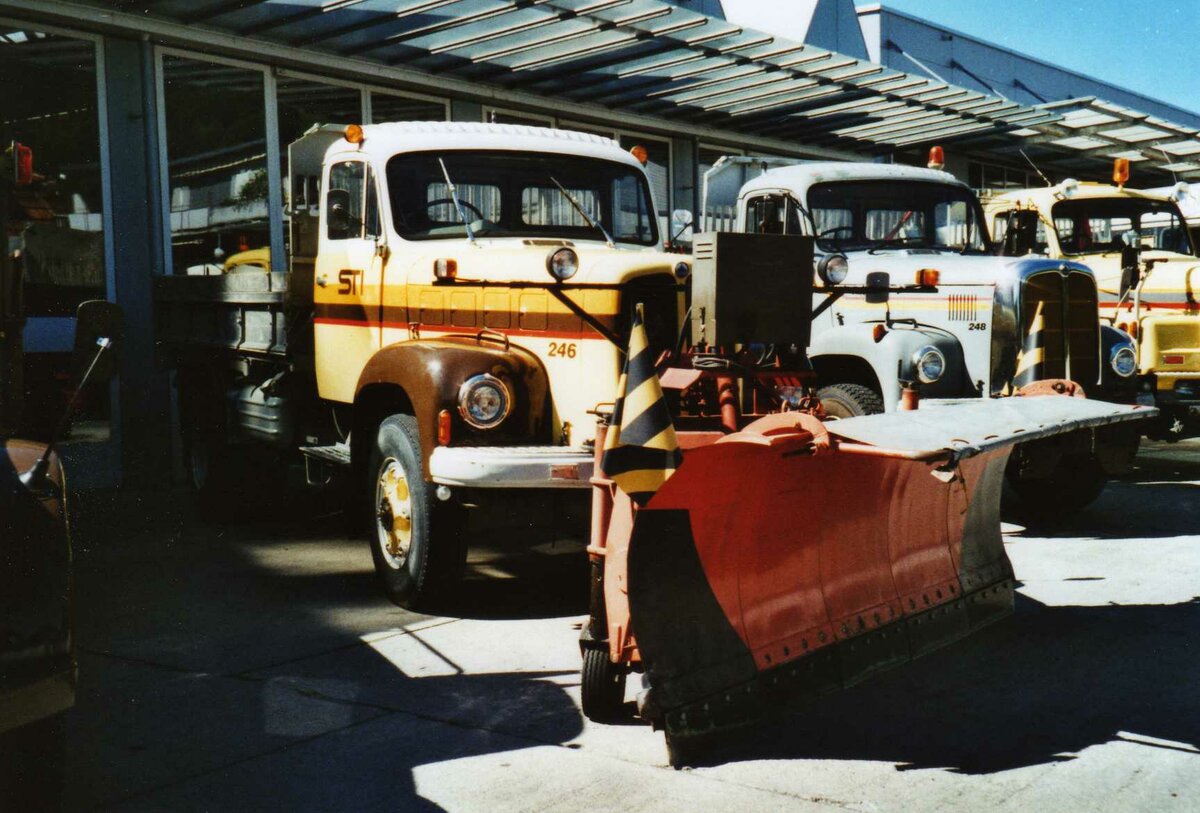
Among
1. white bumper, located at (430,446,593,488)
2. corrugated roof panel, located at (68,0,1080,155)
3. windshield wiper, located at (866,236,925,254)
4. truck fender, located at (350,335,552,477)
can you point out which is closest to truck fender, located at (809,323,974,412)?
windshield wiper, located at (866,236,925,254)

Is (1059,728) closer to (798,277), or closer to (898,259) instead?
(798,277)

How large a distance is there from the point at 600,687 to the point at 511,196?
11.4 ft

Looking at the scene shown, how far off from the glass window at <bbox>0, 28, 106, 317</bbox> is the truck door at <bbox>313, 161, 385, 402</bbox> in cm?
406

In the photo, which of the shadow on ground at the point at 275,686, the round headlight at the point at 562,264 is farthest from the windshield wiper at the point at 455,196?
the shadow on ground at the point at 275,686

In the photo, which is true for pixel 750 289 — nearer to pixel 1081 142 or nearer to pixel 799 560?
pixel 799 560

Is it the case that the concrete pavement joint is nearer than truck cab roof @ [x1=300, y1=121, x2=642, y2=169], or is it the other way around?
the concrete pavement joint

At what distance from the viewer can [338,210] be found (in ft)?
23.0

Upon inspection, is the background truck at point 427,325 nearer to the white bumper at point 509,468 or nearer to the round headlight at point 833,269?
the white bumper at point 509,468

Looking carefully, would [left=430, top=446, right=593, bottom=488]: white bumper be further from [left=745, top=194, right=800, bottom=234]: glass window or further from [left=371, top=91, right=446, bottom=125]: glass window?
[left=371, top=91, right=446, bottom=125]: glass window

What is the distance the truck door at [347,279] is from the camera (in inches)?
274

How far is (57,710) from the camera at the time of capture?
9.91 ft

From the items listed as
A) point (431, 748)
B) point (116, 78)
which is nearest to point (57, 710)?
point (431, 748)

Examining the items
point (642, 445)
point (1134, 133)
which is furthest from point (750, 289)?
point (1134, 133)

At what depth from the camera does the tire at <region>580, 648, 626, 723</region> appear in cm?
445
